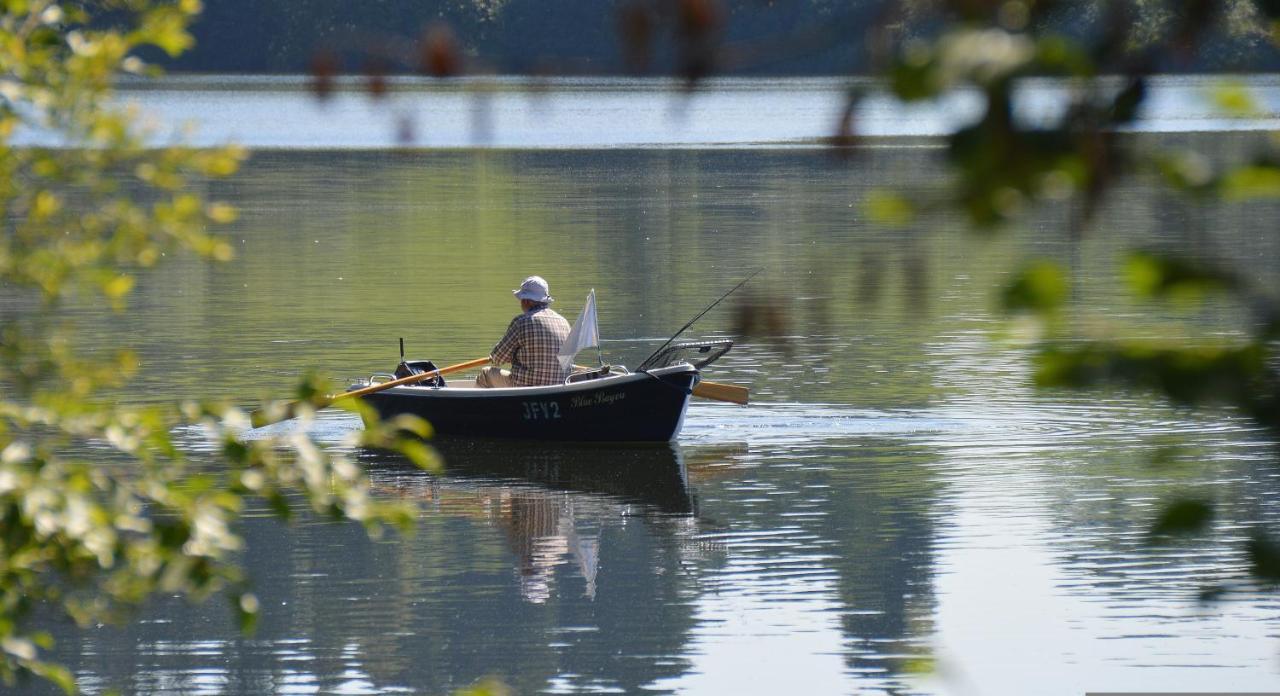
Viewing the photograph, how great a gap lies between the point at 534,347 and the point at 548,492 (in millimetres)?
1569

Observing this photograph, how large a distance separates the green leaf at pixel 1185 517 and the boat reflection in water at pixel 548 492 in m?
9.41

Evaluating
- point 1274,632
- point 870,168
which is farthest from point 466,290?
point 870,168

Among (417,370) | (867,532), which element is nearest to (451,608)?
(867,532)

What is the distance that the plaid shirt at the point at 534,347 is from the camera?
53.2 ft

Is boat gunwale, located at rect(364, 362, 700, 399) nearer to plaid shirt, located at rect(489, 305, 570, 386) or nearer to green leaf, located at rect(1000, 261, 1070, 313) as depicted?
plaid shirt, located at rect(489, 305, 570, 386)

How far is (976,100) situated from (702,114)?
99099 mm

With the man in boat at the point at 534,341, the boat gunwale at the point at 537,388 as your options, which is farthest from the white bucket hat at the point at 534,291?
the boat gunwale at the point at 537,388

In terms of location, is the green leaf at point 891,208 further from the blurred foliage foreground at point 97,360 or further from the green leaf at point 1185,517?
the blurred foliage foreground at point 97,360

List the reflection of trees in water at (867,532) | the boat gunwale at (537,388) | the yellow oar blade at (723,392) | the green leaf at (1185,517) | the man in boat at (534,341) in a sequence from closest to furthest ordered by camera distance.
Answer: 1. the green leaf at (1185,517)
2. the reflection of trees in water at (867,532)
3. the boat gunwale at (537,388)
4. the man in boat at (534,341)
5. the yellow oar blade at (723,392)

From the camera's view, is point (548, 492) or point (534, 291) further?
point (534, 291)

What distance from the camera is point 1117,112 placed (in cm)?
268

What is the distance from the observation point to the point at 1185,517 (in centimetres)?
254

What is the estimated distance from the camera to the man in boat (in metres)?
16.1

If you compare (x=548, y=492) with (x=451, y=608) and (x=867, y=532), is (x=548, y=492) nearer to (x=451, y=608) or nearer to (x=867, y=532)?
(x=867, y=532)
